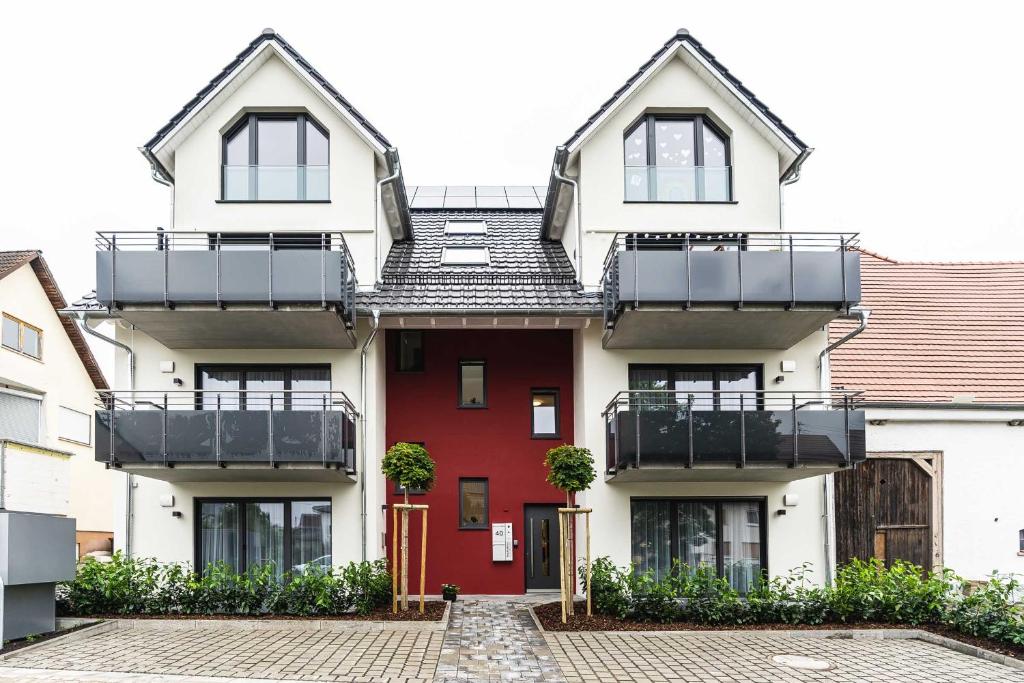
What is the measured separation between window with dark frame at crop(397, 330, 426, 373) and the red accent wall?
3.7 inches

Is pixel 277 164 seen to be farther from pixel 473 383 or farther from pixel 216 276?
pixel 473 383

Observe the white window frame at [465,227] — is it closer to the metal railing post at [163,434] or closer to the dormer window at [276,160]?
the dormer window at [276,160]

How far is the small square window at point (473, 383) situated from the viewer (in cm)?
1812

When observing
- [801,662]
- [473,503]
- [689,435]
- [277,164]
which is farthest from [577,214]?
[801,662]

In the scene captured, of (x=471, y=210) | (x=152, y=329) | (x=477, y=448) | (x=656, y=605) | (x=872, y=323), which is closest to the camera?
(x=656, y=605)

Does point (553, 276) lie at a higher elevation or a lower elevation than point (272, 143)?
lower

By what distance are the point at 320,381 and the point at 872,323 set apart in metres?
11.2

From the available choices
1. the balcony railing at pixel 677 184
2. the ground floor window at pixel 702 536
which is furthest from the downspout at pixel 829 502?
the balcony railing at pixel 677 184

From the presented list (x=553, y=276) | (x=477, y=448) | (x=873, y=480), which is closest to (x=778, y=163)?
(x=553, y=276)

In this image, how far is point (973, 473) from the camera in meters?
17.6

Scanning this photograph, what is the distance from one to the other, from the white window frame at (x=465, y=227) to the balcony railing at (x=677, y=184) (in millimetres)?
4010

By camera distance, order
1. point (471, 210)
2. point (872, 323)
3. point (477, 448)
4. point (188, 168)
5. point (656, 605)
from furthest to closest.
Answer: point (471, 210) → point (872, 323) → point (477, 448) → point (188, 168) → point (656, 605)

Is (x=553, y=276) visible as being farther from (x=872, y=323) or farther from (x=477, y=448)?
(x=872, y=323)

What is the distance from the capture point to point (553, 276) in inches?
674
